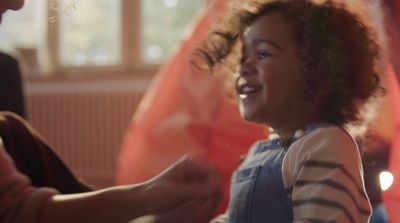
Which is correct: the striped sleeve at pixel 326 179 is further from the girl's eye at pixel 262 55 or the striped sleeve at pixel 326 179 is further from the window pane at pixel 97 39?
the window pane at pixel 97 39

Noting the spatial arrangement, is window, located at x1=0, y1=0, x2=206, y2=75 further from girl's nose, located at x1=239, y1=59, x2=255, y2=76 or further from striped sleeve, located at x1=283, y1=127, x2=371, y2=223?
striped sleeve, located at x1=283, y1=127, x2=371, y2=223

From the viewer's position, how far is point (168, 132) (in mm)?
1781

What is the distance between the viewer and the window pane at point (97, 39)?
12.0 feet

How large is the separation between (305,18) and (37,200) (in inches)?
16.2

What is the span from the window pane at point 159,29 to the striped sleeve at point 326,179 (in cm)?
281

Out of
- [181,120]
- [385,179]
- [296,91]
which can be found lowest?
[181,120]

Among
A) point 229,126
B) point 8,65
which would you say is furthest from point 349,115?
point 8,65

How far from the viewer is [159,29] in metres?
3.74

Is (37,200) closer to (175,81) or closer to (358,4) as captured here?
(358,4)

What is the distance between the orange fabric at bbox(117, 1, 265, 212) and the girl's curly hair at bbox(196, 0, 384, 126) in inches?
22.6

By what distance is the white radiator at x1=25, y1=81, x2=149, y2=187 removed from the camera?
11.8 ft

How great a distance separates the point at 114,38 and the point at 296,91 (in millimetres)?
2809

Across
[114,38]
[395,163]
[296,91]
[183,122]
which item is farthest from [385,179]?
[114,38]

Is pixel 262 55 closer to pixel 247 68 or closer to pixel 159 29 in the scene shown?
pixel 247 68
